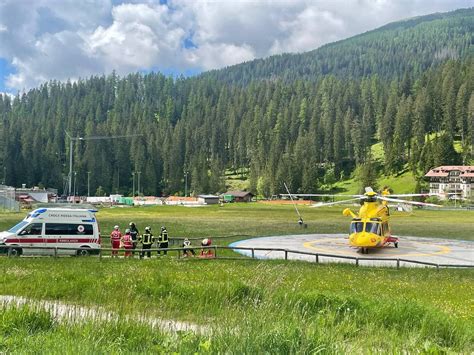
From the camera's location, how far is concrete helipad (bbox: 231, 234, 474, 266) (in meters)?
28.3

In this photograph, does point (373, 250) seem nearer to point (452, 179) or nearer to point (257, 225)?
point (257, 225)

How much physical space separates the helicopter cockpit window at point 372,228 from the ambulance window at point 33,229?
19.1 metres

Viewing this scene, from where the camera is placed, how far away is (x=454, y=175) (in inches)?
5089

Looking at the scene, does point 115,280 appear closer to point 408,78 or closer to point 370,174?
point 370,174

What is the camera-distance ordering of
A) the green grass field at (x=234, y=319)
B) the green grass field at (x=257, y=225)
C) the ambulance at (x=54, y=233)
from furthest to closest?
the green grass field at (x=257, y=225), the ambulance at (x=54, y=233), the green grass field at (x=234, y=319)

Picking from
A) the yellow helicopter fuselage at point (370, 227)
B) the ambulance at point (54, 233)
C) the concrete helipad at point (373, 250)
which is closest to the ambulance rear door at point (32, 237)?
the ambulance at point (54, 233)

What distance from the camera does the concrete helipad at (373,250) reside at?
2830 cm

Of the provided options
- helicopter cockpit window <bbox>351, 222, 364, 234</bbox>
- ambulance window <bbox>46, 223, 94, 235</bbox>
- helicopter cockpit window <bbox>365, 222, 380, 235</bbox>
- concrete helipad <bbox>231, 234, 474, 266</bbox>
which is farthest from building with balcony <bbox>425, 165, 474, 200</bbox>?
ambulance window <bbox>46, 223, 94, 235</bbox>

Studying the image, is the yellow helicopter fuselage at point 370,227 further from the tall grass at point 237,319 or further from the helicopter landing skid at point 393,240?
the tall grass at point 237,319

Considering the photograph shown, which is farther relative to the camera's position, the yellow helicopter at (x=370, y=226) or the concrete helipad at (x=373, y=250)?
the yellow helicopter at (x=370, y=226)

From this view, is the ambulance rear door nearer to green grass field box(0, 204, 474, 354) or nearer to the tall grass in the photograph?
the tall grass

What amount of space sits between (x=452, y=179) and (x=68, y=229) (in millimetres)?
121249

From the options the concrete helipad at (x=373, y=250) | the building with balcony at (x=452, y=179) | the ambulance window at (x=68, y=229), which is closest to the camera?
the ambulance window at (x=68, y=229)

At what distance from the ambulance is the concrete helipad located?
9286 mm
